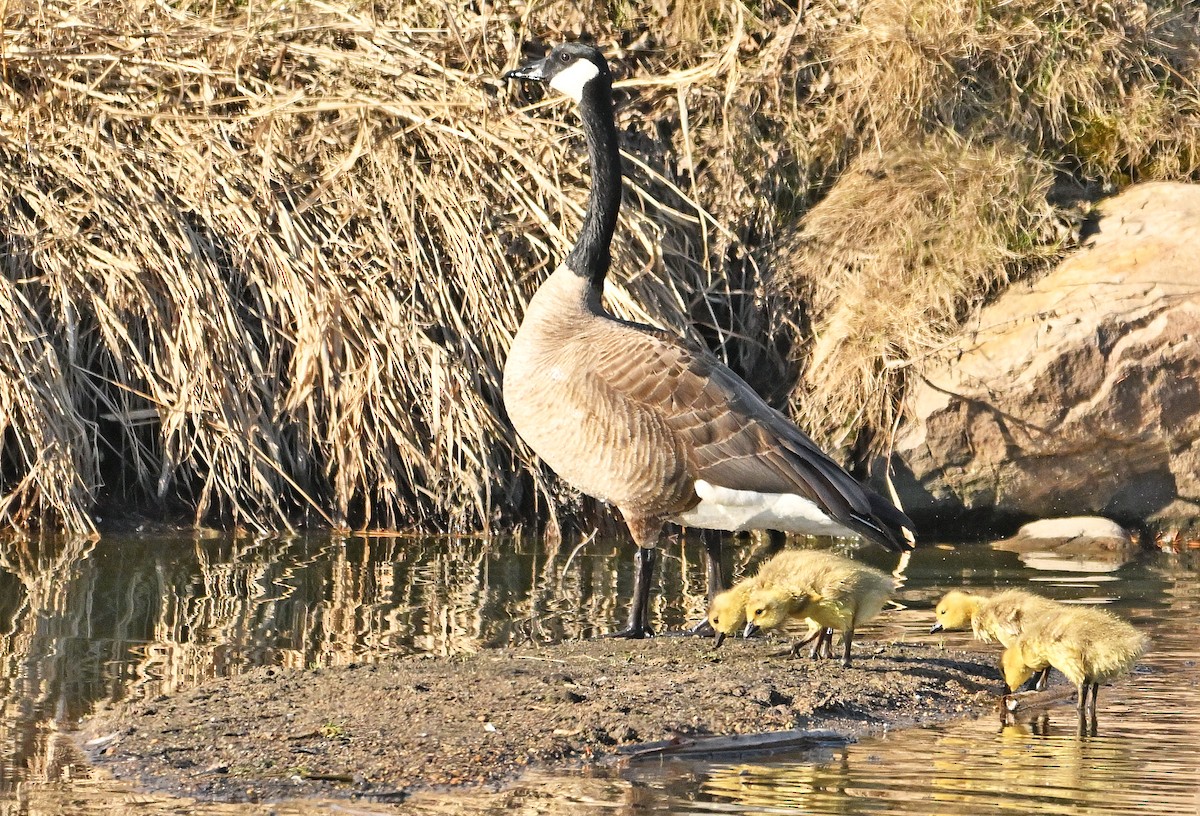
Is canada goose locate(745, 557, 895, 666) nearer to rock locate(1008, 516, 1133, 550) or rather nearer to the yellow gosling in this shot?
the yellow gosling

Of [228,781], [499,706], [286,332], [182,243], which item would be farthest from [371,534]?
[228,781]

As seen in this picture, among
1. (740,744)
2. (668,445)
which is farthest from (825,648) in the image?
(740,744)

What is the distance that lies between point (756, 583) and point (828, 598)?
0.38 meters

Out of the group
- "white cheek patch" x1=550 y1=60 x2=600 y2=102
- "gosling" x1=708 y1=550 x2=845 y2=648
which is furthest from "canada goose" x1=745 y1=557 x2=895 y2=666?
"white cheek patch" x1=550 y1=60 x2=600 y2=102

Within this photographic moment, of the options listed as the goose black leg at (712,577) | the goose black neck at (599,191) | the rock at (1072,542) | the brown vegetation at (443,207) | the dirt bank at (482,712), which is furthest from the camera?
the brown vegetation at (443,207)

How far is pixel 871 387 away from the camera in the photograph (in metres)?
10.3

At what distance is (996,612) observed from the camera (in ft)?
20.8

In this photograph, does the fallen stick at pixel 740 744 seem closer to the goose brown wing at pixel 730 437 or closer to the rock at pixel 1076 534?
the goose brown wing at pixel 730 437

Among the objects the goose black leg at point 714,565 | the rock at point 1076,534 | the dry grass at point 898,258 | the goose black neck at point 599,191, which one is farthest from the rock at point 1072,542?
the goose black neck at point 599,191

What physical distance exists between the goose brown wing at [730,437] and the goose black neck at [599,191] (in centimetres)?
78

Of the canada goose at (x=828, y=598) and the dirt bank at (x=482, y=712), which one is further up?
the canada goose at (x=828, y=598)

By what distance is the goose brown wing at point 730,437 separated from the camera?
22.6ft

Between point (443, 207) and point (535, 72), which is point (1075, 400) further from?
point (443, 207)

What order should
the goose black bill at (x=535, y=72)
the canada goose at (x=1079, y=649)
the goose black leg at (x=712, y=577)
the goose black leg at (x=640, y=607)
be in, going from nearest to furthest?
the canada goose at (x=1079, y=649)
the goose black leg at (x=640, y=607)
the goose black leg at (x=712, y=577)
the goose black bill at (x=535, y=72)
